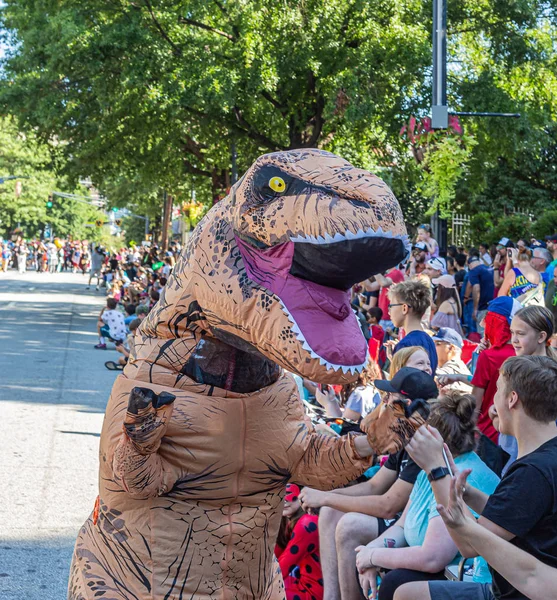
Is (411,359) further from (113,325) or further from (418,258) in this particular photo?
(113,325)

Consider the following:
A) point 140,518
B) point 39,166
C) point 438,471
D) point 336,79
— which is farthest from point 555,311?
point 39,166

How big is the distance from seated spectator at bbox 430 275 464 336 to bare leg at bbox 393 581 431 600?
5.59 metres

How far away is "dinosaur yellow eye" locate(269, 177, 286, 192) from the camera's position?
7.38 ft

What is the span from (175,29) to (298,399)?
16476 millimetres

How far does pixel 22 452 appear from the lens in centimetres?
800

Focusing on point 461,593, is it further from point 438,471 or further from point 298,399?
point 298,399

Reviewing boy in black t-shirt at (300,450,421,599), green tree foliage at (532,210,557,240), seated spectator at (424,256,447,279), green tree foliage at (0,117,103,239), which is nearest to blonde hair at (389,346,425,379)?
boy in black t-shirt at (300,450,421,599)

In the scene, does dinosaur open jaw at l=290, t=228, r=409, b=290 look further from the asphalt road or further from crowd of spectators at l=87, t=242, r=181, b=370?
the asphalt road

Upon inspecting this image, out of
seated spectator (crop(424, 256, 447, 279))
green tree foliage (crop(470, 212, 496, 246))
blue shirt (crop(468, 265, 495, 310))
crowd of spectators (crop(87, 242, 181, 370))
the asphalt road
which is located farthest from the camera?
green tree foliage (crop(470, 212, 496, 246))

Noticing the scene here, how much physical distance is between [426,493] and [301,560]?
101cm

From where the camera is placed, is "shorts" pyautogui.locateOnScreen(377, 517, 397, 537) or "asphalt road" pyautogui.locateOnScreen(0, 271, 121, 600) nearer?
"shorts" pyautogui.locateOnScreen(377, 517, 397, 537)

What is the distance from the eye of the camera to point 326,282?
7.22 ft

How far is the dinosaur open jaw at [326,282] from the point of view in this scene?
211 cm

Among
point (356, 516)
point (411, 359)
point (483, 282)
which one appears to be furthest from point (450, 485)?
point (483, 282)
